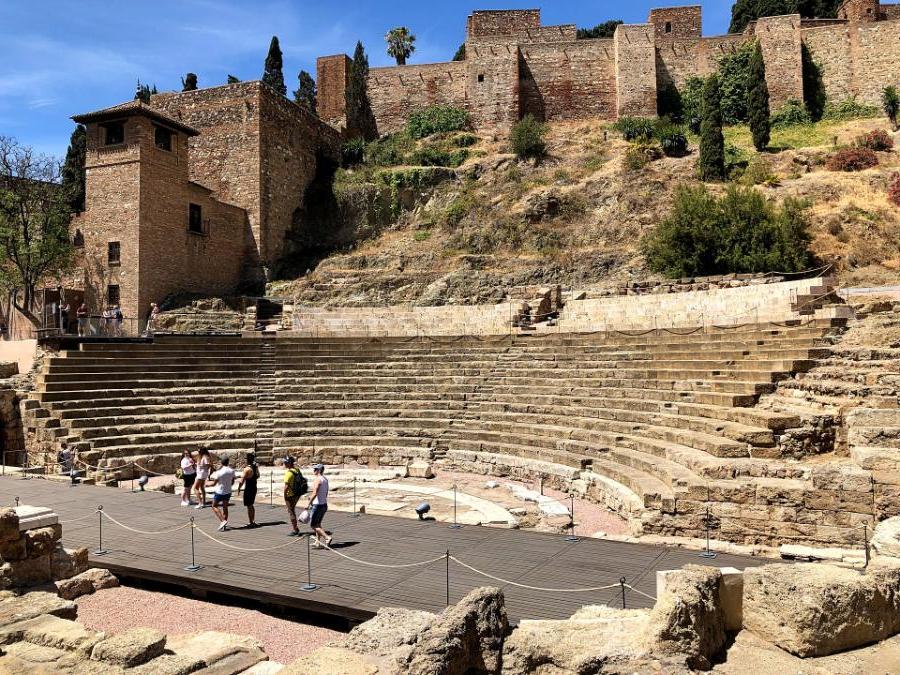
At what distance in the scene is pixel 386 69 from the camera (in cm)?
4400

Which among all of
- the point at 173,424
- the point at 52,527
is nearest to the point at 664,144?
the point at 173,424

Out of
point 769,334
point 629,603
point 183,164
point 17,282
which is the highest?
point 183,164

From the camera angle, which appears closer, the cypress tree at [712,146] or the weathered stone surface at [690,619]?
the weathered stone surface at [690,619]

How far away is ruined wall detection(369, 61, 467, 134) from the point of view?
43250 mm

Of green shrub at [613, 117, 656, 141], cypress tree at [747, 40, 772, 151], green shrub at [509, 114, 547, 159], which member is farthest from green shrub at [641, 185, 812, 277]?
green shrub at [613, 117, 656, 141]

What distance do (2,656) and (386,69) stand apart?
4392 cm

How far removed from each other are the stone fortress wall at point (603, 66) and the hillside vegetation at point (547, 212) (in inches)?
167

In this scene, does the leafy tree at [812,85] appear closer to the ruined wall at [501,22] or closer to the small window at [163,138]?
the ruined wall at [501,22]

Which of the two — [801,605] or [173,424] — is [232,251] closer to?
[173,424]

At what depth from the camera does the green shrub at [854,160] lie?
29.3m

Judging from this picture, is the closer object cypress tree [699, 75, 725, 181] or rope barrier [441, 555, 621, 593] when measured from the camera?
rope barrier [441, 555, 621, 593]

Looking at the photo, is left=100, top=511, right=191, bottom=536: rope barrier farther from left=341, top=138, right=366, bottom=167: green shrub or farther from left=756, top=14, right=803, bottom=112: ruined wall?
left=756, top=14, right=803, bottom=112: ruined wall

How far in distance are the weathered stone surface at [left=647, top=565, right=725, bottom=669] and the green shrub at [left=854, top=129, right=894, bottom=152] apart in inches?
1300

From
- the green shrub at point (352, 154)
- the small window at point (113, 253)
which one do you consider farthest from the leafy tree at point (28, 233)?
the green shrub at point (352, 154)
